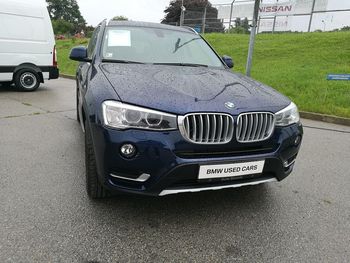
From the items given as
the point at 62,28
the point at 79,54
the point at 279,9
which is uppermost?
the point at 279,9

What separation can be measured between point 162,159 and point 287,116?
3.83 feet

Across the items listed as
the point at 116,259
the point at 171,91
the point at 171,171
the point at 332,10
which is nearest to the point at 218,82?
the point at 171,91

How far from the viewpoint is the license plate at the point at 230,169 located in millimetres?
2459

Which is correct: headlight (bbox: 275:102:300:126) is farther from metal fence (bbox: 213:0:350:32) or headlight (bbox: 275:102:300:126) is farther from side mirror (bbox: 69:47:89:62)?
metal fence (bbox: 213:0:350:32)

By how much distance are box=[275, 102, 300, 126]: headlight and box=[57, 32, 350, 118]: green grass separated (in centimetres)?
460

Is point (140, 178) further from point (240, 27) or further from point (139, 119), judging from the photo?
point (240, 27)

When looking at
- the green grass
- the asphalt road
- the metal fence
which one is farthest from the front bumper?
the metal fence

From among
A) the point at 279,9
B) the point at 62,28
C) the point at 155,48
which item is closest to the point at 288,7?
the point at 279,9

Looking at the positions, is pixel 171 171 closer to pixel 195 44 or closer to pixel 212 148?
pixel 212 148

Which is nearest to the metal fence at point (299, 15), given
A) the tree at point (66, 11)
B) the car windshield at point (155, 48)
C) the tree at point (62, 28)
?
the car windshield at point (155, 48)

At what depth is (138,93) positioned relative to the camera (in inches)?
102

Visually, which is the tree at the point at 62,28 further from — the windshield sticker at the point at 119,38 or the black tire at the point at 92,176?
the black tire at the point at 92,176

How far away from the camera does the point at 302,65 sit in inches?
426

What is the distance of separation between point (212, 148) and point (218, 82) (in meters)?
0.85
